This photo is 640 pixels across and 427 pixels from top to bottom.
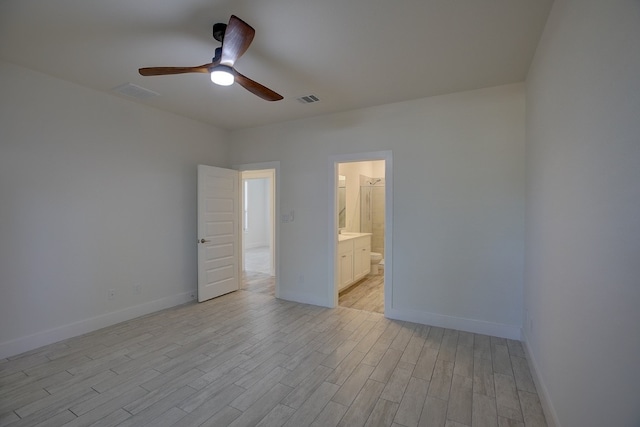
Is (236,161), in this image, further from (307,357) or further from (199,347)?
(307,357)

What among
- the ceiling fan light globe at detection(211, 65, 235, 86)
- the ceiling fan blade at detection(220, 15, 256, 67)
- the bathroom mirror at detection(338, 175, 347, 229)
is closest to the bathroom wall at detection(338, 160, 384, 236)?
the bathroom mirror at detection(338, 175, 347, 229)

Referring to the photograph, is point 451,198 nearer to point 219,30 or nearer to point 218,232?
point 219,30

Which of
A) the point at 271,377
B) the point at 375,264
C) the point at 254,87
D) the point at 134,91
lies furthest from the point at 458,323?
the point at 134,91

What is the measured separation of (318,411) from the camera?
2.01m

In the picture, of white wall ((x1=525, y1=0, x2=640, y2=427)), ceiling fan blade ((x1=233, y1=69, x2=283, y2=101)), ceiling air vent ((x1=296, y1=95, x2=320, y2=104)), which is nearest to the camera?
white wall ((x1=525, y1=0, x2=640, y2=427))

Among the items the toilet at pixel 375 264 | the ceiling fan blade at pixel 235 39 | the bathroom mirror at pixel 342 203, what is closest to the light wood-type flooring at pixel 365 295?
the toilet at pixel 375 264

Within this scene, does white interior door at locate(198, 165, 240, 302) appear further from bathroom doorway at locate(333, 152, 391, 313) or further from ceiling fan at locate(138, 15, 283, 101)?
ceiling fan at locate(138, 15, 283, 101)

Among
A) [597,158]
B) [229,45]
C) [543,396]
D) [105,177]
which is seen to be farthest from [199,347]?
[597,158]

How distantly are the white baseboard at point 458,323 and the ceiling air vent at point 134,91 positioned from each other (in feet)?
12.9

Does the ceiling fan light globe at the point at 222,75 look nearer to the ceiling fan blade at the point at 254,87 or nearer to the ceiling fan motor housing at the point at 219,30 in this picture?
the ceiling fan blade at the point at 254,87

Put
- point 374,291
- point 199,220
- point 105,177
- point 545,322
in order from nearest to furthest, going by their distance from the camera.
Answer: point 545,322
point 105,177
point 199,220
point 374,291

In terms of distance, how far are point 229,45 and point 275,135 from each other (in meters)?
2.61

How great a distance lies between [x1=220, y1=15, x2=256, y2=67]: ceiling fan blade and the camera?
5.83ft

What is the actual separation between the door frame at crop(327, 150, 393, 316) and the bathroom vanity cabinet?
0.42m
